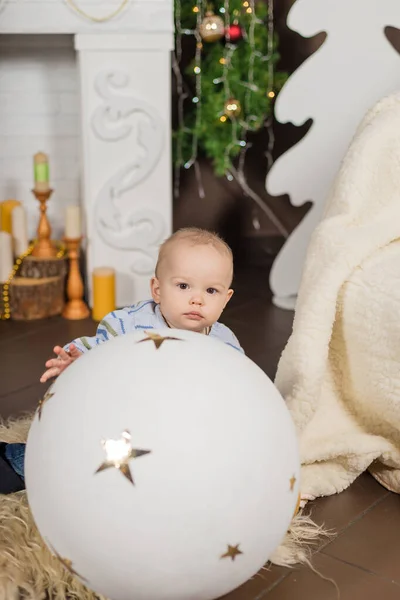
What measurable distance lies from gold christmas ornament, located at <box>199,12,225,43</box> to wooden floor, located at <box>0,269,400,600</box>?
1102mm

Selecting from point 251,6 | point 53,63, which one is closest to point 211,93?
point 251,6

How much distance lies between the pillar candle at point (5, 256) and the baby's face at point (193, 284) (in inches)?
58.2

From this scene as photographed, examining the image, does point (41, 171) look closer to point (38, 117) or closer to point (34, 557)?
point (38, 117)

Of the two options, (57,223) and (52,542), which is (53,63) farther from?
(52,542)

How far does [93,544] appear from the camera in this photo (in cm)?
123

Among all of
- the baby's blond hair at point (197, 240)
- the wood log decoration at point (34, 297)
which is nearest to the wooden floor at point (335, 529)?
the wood log decoration at point (34, 297)

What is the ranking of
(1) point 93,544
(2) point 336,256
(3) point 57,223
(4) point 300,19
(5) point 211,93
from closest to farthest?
(1) point 93,544 → (2) point 336,256 → (4) point 300,19 → (5) point 211,93 → (3) point 57,223

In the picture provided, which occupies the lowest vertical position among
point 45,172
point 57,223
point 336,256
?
point 57,223

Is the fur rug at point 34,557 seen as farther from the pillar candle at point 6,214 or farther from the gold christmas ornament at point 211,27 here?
the gold christmas ornament at point 211,27

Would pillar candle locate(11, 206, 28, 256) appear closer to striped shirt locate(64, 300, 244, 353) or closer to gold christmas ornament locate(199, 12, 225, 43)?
gold christmas ornament locate(199, 12, 225, 43)

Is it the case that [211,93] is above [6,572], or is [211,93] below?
above

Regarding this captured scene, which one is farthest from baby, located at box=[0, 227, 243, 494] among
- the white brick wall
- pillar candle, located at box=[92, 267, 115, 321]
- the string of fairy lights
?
the white brick wall

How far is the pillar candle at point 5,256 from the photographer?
9.96 ft

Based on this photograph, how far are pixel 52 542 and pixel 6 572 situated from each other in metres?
0.34
